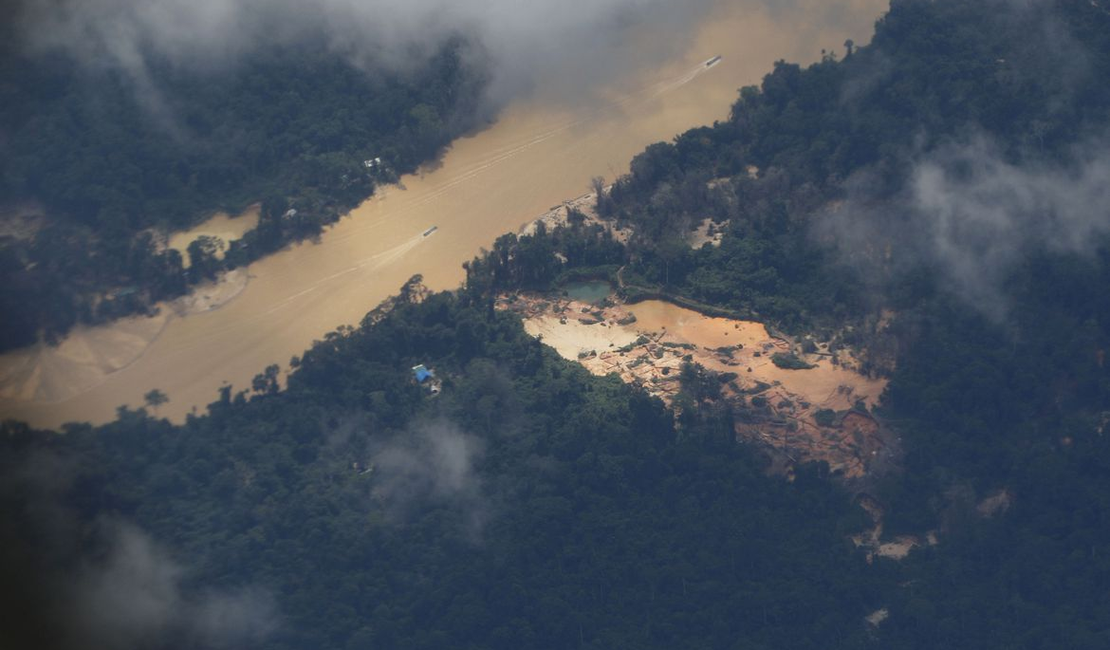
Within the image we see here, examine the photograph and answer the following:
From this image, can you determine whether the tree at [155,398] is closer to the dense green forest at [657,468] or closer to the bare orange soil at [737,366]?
the dense green forest at [657,468]

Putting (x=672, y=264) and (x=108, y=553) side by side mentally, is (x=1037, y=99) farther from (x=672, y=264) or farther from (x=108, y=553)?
(x=108, y=553)

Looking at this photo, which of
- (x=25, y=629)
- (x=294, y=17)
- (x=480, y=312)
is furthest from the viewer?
(x=294, y=17)

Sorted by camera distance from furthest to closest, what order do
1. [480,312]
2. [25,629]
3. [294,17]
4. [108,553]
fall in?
[294,17] → [480,312] → [108,553] → [25,629]

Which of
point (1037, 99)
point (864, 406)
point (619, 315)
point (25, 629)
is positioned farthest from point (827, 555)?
point (25, 629)

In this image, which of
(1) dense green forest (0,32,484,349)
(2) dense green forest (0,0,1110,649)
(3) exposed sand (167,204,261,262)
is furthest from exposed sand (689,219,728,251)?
(3) exposed sand (167,204,261,262)

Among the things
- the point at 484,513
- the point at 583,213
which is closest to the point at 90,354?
the point at 484,513

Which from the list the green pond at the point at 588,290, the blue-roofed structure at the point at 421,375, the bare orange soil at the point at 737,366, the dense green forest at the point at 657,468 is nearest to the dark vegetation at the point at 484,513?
the dense green forest at the point at 657,468
